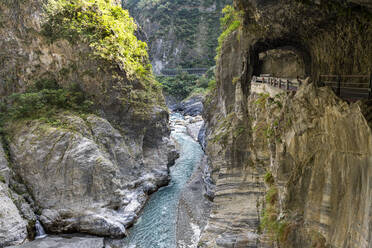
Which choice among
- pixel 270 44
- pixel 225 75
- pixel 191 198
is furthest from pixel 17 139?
pixel 270 44

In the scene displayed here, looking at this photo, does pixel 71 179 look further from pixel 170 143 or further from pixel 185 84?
pixel 185 84

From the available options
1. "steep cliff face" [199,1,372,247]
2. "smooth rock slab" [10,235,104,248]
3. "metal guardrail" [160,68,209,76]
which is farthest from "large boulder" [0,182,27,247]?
"metal guardrail" [160,68,209,76]

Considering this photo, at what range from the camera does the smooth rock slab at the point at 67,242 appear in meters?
12.8

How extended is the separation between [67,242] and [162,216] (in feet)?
20.5

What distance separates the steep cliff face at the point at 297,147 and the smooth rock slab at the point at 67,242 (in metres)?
6.33

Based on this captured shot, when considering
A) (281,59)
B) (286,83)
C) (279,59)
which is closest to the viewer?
(286,83)

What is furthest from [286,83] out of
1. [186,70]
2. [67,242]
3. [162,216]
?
[186,70]

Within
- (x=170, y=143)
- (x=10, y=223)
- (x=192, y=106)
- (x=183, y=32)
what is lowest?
(x=10, y=223)

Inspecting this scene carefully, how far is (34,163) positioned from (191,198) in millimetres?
11548

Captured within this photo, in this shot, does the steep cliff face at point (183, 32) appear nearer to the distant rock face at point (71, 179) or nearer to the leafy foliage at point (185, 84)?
the leafy foliage at point (185, 84)

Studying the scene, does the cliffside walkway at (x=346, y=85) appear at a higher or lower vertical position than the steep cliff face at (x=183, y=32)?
lower

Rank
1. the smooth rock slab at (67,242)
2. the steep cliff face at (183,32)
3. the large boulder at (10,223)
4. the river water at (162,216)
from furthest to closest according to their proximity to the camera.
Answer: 1. the steep cliff face at (183,32)
2. the river water at (162,216)
3. the smooth rock slab at (67,242)
4. the large boulder at (10,223)

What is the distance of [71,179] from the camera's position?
15.4 meters

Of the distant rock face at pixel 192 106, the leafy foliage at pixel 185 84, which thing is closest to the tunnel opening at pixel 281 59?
the distant rock face at pixel 192 106
